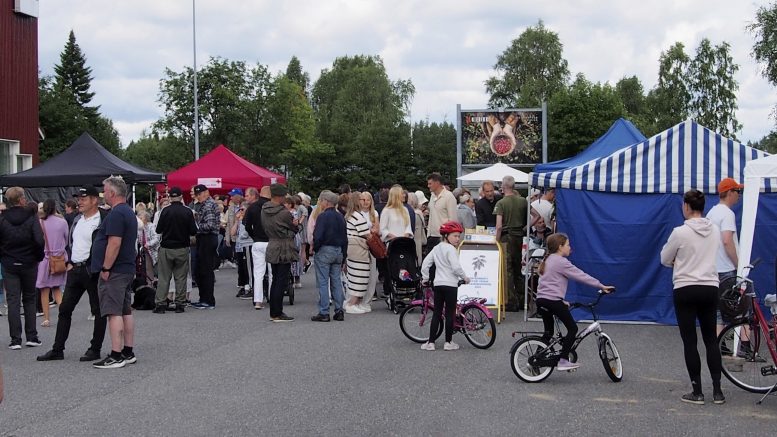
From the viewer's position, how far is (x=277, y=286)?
1278 centimetres

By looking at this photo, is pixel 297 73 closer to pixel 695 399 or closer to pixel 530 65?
pixel 530 65

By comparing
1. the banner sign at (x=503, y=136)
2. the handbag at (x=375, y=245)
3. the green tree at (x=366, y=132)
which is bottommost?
the handbag at (x=375, y=245)

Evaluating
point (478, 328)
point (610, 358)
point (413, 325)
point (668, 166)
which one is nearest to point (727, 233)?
point (610, 358)

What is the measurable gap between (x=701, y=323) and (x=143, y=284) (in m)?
9.60

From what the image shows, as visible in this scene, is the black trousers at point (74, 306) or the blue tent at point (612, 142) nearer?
the black trousers at point (74, 306)

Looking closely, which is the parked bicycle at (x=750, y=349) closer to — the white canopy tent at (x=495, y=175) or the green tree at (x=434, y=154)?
the white canopy tent at (x=495, y=175)

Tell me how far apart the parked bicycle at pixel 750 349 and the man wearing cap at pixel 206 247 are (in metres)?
8.90

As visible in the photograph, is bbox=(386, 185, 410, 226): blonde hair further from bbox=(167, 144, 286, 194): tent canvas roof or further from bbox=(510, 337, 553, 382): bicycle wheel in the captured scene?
bbox=(167, 144, 286, 194): tent canvas roof

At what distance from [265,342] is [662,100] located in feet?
225

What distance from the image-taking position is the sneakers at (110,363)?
9125 mm

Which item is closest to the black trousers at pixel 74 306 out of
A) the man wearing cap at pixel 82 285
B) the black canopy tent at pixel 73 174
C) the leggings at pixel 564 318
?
the man wearing cap at pixel 82 285

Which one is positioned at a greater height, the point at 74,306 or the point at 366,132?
the point at 366,132

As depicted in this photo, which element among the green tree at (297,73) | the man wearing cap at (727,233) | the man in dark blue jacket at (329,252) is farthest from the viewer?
the green tree at (297,73)

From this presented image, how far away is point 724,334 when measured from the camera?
314 inches
